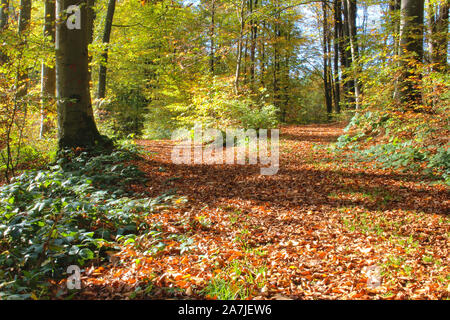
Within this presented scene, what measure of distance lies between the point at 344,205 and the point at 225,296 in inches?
114

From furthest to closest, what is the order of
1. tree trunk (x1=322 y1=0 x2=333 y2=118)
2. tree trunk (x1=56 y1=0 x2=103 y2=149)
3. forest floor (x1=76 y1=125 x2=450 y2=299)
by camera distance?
1. tree trunk (x1=322 y1=0 x2=333 y2=118)
2. tree trunk (x1=56 y1=0 x2=103 y2=149)
3. forest floor (x1=76 y1=125 x2=450 y2=299)

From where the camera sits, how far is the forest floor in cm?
249

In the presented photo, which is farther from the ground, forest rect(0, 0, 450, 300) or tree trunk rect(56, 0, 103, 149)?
tree trunk rect(56, 0, 103, 149)

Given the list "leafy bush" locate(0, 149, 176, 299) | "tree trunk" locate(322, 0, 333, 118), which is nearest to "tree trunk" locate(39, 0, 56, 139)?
"leafy bush" locate(0, 149, 176, 299)

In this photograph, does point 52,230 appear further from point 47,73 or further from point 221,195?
point 47,73

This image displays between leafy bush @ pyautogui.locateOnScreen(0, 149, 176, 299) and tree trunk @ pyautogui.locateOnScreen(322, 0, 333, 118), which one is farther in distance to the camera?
tree trunk @ pyautogui.locateOnScreen(322, 0, 333, 118)

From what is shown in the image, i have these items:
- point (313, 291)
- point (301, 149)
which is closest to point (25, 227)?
point (313, 291)

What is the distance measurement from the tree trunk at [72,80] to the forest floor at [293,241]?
201cm

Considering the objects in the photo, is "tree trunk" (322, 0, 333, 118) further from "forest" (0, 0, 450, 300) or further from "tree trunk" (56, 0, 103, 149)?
"tree trunk" (56, 0, 103, 149)

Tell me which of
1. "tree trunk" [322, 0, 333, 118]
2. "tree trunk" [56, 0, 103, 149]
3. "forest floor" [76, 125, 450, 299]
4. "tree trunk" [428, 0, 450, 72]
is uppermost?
"tree trunk" [322, 0, 333, 118]

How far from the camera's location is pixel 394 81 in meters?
7.31

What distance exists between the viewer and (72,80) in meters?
6.35

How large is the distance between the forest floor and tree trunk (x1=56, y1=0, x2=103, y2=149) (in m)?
2.01

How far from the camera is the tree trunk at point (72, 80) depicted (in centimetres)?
628
